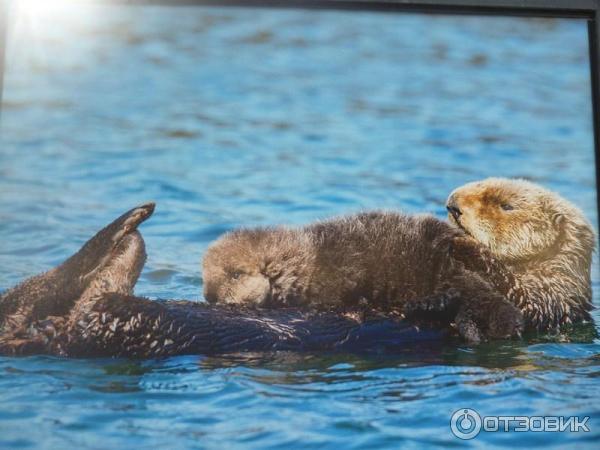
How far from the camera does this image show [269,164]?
4117mm

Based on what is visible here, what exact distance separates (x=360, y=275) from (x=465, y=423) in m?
0.55

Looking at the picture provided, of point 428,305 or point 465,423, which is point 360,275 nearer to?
point 428,305

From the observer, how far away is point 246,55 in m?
5.04

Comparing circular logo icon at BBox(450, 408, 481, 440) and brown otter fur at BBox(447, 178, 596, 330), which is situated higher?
brown otter fur at BBox(447, 178, 596, 330)

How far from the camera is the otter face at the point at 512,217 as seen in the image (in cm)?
305

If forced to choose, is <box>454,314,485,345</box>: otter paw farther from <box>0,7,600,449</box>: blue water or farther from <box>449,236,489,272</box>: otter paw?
<box>449,236,489,272</box>: otter paw

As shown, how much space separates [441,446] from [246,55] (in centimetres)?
299

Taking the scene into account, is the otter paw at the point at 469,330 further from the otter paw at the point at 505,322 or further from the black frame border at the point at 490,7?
the black frame border at the point at 490,7

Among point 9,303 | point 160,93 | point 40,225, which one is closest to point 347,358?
point 9,303

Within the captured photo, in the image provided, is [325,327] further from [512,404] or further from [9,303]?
[9,303]

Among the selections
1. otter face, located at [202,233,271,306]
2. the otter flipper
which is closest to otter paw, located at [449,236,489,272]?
otter face, located at [202,233,271,306]

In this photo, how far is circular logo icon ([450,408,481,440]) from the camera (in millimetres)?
2623

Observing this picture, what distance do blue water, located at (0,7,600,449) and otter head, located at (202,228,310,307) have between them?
0.60ft

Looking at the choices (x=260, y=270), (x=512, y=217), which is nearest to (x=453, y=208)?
(x=512, y=217)
